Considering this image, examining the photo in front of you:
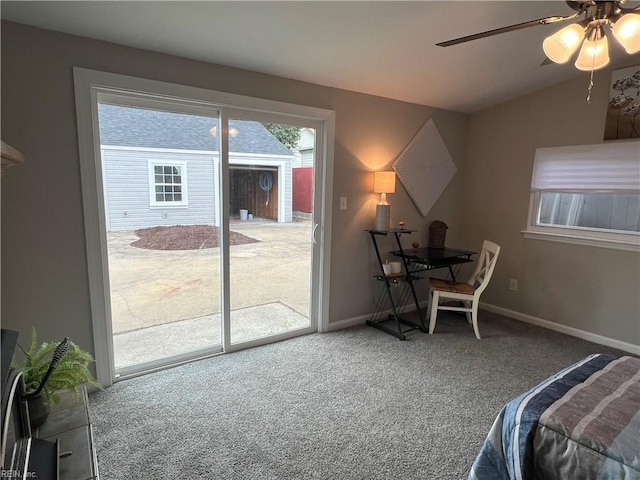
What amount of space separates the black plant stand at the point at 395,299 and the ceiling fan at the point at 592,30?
1.89 meters

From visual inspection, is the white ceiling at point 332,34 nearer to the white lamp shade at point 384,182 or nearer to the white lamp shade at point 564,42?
the white lamp shade at point 564,42

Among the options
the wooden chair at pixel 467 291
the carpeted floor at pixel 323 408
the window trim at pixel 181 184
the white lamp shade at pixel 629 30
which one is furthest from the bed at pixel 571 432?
the window trim at pixel 181 184

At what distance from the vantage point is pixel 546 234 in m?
3.65

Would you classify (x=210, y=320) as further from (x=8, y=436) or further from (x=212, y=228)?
(x=8, y=436)

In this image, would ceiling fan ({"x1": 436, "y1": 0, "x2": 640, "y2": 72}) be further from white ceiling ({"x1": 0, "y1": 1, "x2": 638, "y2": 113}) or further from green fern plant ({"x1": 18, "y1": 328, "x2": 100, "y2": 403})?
green fern plant ({"x1": 18, "y1": 328, "x2": 100, "y2": 403})

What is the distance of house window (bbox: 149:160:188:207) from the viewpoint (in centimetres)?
260

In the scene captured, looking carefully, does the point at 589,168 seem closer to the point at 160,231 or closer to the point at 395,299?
the point at 395,299

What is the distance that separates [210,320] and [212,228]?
2.59 ft

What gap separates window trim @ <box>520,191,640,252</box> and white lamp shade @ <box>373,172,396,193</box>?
1.54 meters

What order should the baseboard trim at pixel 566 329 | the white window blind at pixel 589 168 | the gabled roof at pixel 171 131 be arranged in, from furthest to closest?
the baseboard trim at pixel 566 329
the white window blind at pixel 589 168
the gabled roof at pixel 171 131

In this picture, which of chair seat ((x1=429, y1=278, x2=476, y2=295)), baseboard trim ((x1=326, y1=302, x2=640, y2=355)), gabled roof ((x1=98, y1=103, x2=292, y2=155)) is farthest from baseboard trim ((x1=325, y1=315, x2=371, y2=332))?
gabled roof ((x1=98, y1=103, x2=292, y2=155))

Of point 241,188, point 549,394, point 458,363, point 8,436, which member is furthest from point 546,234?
point 8,436

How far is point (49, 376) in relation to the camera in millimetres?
1679

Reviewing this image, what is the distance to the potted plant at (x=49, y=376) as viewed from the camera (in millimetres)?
1623
